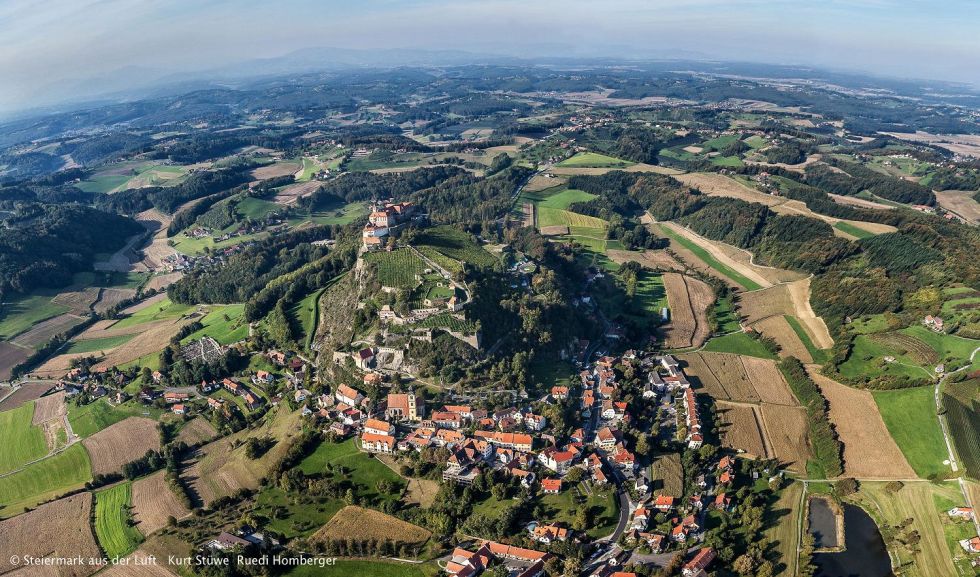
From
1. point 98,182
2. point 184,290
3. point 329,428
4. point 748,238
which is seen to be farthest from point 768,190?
point 98,182

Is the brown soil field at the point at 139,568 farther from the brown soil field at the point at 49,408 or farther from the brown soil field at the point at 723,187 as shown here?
the brown soil field at the point at 723,187

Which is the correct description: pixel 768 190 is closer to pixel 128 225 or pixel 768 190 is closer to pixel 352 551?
pixel 352 551

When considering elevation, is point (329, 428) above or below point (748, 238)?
below

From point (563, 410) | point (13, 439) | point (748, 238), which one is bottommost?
point (13, 439)

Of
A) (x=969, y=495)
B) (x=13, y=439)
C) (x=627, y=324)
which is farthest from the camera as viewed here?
(x=627, y=324)

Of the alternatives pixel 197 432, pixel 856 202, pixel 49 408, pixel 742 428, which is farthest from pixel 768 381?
pixel 856 202

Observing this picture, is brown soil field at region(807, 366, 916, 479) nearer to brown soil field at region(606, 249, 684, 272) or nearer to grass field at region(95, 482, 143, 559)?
brown soil field at region(606, 249, 684, 272)

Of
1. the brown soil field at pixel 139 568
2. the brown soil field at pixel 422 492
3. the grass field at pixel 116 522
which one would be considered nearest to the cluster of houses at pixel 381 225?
the brown soil field at pixel 422 492
